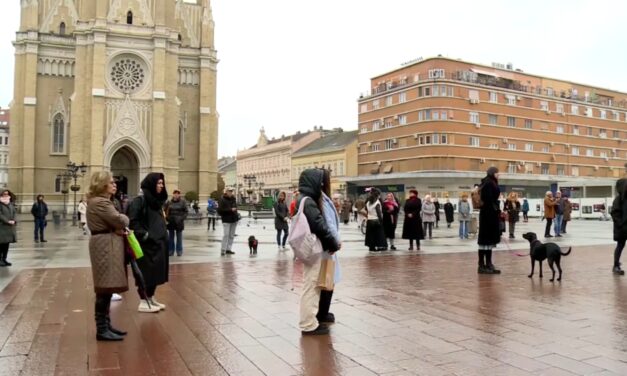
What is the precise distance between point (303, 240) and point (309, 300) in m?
0.68

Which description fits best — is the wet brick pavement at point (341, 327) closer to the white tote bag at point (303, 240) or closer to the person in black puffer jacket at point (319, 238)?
the person in black puffer jacket at point (319, 238)

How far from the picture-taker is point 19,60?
50.8 m

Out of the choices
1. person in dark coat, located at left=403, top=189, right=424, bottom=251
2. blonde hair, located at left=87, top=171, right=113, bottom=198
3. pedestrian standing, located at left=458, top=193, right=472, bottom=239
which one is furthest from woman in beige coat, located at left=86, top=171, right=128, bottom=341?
pedestrian standing, located at left=458, top=193, right=472, bottom=239

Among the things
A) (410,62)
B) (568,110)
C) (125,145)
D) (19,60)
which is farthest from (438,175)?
(19,60)

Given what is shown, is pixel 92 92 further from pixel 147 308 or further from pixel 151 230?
pixel 147 308

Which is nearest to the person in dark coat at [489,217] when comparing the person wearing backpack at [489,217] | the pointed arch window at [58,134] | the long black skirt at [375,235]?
the person wearing backpack at [489,217]

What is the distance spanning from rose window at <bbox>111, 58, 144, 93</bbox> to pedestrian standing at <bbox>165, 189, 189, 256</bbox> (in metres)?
39.9

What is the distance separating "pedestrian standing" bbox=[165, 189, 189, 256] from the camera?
14023 millimetres

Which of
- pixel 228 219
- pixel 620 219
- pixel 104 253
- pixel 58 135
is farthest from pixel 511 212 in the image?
pixel 58 135

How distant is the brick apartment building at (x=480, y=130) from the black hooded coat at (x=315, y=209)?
5893 cm

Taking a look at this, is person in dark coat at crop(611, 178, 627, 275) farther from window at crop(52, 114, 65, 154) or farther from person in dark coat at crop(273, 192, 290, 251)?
window at crop(52, 114, 65, 154)

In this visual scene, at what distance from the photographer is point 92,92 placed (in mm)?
48656

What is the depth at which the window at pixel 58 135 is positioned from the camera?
51.8 m

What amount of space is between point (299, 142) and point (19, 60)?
164ft
